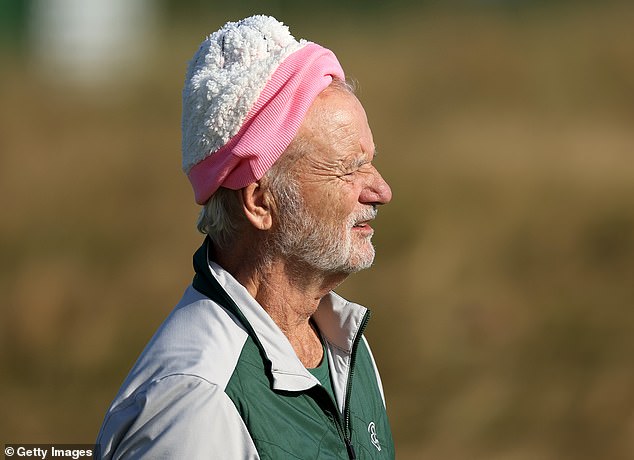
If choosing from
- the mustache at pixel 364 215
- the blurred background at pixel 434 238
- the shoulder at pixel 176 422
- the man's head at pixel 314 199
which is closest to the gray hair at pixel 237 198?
the man's head at pixel 314 199

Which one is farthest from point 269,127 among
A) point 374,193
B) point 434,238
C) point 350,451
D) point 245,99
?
point 434,238

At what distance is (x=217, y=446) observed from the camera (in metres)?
1.93

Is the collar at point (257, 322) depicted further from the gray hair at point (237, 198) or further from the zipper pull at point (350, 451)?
the zipper pull at point (350, 451)

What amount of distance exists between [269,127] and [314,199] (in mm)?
183

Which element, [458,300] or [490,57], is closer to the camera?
[458,300]

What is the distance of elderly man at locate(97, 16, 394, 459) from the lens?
205 cm

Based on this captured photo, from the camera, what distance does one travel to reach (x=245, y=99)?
2178 millimetres

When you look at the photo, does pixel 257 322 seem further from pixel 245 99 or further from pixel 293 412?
pixel 245 99

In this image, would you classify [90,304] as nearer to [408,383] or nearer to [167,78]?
[408,383]

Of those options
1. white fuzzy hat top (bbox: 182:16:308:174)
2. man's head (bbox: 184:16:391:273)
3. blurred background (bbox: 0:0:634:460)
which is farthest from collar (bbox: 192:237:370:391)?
blurred background (bbox: 0:0:634:460)

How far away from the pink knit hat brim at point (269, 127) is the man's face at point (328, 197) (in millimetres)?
43

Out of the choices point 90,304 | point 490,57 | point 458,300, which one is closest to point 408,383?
point 458,300

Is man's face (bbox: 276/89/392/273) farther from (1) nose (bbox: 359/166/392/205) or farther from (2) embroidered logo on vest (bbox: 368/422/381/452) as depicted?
(2) embroidered logo on vest (bbox: 368/422/381/452)

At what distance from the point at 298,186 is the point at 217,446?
60 centimetres
